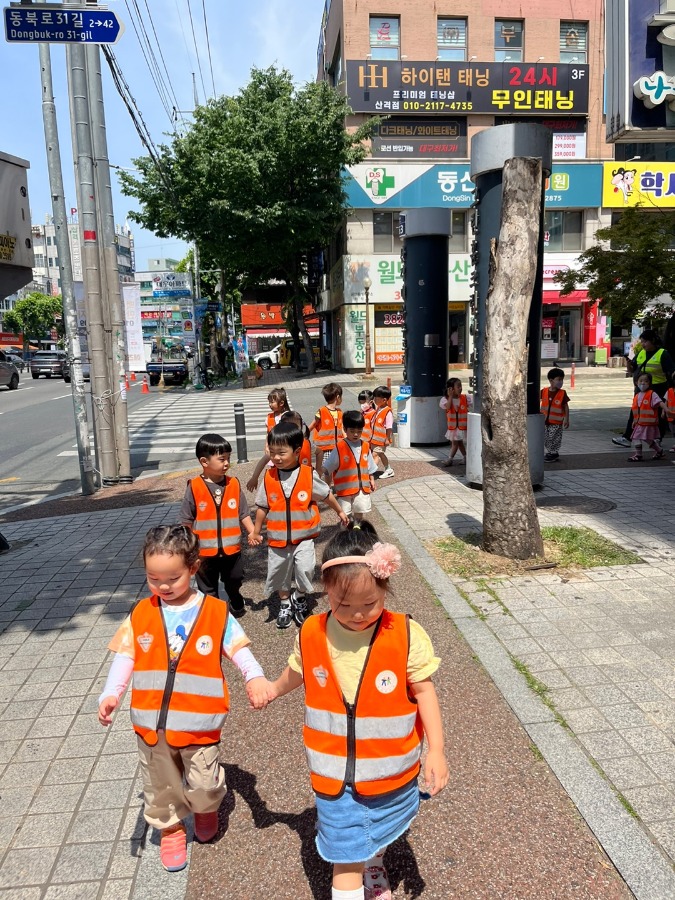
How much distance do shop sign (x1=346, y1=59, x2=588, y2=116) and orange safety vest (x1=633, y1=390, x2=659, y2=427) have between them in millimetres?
24864

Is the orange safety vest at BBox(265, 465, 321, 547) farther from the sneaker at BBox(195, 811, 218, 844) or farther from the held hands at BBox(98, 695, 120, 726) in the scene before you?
the held hands at BBox(98, 695, 120, 726)

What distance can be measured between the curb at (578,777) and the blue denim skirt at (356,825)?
0.99 meters

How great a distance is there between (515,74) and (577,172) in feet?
17.1

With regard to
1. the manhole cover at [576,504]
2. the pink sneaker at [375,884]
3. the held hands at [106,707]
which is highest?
the held hands at [106,707]

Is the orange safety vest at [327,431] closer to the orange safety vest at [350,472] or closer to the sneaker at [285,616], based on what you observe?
the orange safety vest at [350,472]

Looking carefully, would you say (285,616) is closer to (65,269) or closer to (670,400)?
(65,269)

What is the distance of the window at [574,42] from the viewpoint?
103 feet

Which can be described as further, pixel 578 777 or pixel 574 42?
pixel 574 42

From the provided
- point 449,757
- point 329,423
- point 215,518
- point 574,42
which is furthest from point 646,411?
point 574,42

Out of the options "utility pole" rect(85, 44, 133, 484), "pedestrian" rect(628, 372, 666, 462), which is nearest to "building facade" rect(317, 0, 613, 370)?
"pedestrian" rect(628, 372, 666, 462)

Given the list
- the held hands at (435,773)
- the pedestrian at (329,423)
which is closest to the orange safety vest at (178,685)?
the held hands at (435,773)

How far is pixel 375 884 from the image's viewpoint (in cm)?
241

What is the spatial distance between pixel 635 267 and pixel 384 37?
2357 centimetres

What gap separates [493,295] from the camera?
6.06 m
